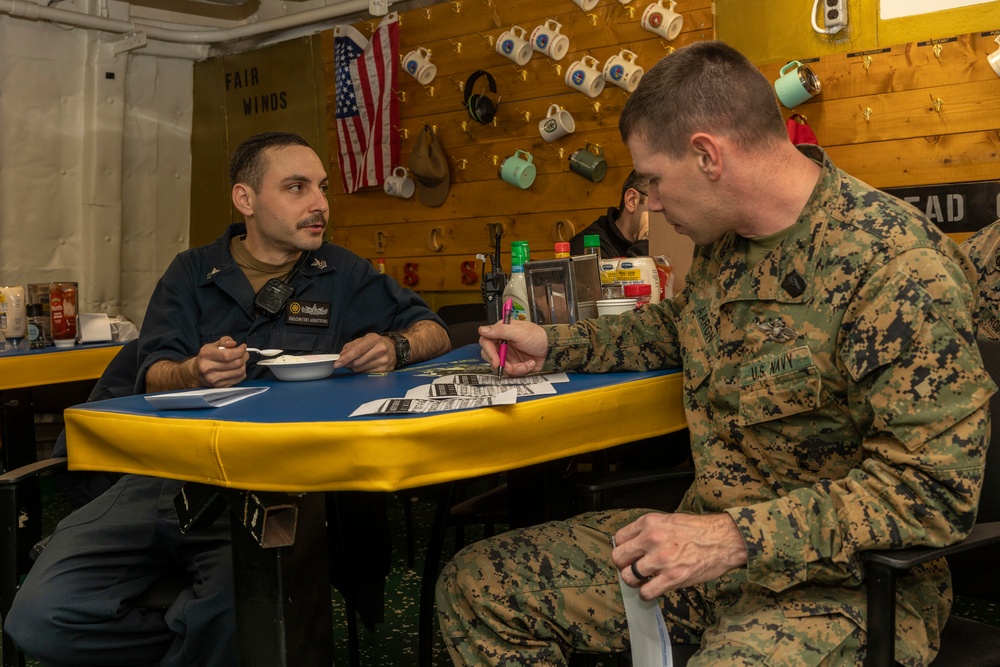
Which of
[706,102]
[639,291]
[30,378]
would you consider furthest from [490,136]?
[706,102]

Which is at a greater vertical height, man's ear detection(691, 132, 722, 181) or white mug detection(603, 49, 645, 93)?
white mug detection(603, 49, 645, 93)

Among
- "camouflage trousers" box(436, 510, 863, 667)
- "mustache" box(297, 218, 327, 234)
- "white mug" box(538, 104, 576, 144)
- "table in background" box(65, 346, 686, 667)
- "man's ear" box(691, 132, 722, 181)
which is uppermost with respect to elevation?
"white mug" box(538, 104, 576, 144)

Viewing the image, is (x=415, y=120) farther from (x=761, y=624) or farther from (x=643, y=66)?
(x=761, y=624)

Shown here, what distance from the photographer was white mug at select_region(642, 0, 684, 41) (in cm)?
441

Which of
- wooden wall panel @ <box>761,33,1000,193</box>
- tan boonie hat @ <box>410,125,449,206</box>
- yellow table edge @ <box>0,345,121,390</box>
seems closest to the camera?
yellow table edge @ <box>0,345,121,390</box>

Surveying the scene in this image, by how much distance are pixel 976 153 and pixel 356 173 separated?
11.7 feet

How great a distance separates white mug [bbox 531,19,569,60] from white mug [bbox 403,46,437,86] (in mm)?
792

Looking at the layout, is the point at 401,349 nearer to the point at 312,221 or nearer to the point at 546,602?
the point at 312,221

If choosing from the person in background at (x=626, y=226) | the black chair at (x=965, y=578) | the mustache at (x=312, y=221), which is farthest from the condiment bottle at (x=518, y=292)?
the person in background at (x=626, y=226)

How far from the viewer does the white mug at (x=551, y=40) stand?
479 cm

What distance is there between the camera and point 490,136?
17.2ft

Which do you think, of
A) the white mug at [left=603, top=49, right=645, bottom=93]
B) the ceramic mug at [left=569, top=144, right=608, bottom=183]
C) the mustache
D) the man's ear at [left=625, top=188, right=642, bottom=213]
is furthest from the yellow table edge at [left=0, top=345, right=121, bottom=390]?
the white mug at [left=603, top=49, right=645, bottom=93]

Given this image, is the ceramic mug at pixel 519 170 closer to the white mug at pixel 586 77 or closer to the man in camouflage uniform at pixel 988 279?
the white mug at pixel 586 77

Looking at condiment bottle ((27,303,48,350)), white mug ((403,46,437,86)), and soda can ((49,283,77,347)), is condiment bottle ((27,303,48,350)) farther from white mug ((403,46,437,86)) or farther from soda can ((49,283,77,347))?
white mug ((403,46,437,86))
